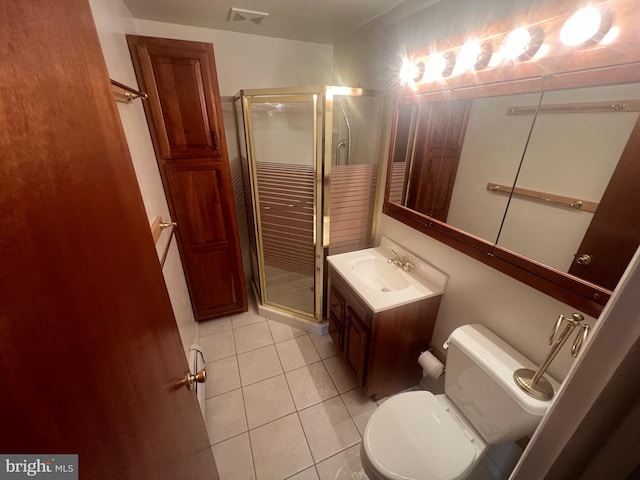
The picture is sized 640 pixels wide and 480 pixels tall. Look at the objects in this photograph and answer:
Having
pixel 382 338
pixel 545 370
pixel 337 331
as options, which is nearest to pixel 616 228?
pixel 545 370

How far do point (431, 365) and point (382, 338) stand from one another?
0.32 metres

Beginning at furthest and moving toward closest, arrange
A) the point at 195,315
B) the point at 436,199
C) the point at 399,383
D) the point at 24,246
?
the point at 195,315, the point at 399,383, the point at 436,199, the point at 24,246

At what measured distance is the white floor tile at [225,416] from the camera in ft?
4.94

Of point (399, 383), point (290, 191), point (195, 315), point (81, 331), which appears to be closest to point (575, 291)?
point (399, 383)

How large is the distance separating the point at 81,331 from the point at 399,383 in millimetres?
1754

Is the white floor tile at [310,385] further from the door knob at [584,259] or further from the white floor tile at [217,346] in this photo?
the door knob at [584,259]

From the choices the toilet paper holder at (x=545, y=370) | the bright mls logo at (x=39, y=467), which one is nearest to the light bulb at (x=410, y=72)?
the toilet paper holder at (x=545, y=370)

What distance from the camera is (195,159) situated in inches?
71.2

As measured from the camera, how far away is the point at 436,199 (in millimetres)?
1448

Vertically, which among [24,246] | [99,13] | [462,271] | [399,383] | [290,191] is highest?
[99,13]

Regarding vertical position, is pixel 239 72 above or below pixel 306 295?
above

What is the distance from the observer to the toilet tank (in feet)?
3.04

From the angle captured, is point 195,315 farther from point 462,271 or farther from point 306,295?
point 462,271

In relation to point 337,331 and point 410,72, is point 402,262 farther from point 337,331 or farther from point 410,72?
point 410,72
